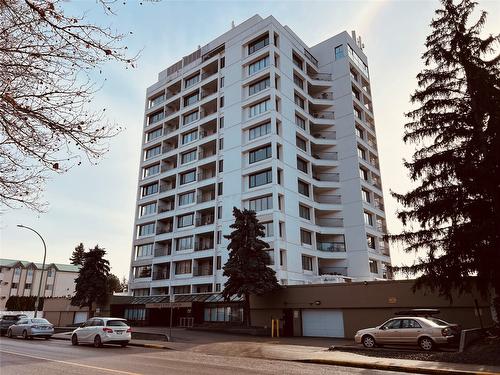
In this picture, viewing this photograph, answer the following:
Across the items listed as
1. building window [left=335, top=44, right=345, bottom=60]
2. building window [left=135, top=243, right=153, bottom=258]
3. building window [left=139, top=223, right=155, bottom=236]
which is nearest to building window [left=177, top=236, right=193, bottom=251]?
building window [left=135, top=243, right=153, bottom=258]

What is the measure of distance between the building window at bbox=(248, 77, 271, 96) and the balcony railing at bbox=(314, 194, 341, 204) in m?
15.1

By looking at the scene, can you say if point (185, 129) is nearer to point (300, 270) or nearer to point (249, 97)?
point (249, 97)

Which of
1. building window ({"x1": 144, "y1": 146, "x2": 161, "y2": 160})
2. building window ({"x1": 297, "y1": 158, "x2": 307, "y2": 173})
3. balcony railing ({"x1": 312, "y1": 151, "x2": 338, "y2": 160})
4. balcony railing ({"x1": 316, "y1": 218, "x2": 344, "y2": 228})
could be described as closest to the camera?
building window ({"x1": 297, "y1": 158, "x2": 307, "y2": 173})

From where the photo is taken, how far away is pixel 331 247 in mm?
44062

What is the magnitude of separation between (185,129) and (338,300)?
34.4 m

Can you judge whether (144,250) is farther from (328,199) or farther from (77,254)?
(77,254)

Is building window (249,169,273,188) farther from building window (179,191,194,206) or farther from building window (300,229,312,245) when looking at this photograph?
building window (179,191,194,206)

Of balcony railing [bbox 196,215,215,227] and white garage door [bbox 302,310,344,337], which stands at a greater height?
balcony railing [bbox 196,215,215,227]

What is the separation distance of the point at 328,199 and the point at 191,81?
2771cm

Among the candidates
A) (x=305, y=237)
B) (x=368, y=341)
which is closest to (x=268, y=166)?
(x=305, y=237)

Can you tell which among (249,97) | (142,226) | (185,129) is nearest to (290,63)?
(249,97)

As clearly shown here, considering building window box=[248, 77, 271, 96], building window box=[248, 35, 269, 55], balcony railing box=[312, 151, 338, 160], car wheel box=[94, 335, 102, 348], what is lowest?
car wheel box=[94, 335, 102, 348]

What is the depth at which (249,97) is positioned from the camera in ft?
151

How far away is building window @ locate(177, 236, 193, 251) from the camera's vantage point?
47219mm
